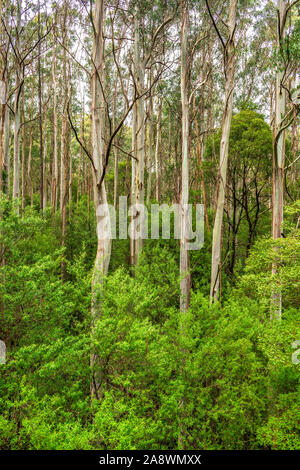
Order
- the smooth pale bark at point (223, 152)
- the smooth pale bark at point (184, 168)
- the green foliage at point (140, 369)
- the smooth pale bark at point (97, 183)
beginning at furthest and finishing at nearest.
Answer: the smooth pale bark at point (184, 168)
the smooth pale bark at point (223, 152)
the smooth pale bark at point (97, 183)
the green foliage at point (140, 369)

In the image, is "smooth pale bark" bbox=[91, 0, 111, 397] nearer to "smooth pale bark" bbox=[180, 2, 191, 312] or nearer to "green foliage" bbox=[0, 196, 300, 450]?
"green foliage" bbox=[0, 196, 300, 450]

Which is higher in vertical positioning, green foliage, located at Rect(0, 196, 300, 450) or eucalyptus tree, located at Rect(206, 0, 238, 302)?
eucalyptus tree, located at Rect(206, 0, 238, 302)

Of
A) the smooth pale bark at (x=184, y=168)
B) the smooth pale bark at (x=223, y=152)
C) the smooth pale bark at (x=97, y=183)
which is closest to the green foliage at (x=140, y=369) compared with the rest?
the smooth pale bark at (x=97, y=183)

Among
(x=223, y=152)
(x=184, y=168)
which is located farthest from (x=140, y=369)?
(x=223, y=152)

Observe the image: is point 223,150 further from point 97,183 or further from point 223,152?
point 97,183

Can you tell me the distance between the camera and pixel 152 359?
6559 millimetres

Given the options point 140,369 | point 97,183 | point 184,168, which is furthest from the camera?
point 184,168

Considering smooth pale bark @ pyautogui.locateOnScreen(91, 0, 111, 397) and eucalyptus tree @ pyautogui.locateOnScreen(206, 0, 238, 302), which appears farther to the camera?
eucalyptus tree @ pyautogui.locateOnScreen(206, 0, 238, 302)

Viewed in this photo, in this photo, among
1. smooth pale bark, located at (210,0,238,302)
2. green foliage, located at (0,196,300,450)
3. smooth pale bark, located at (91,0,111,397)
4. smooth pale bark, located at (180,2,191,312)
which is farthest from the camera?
smooth pale bark, located at (180,2,191,312)

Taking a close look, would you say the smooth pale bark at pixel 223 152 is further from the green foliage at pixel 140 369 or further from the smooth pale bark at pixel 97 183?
the smooth pale bark at pixel 97 183

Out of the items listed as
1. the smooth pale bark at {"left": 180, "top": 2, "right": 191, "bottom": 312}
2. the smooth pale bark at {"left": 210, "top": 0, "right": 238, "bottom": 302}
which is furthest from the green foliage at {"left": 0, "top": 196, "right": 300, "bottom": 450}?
the smooth pale bark at {"left": 180, "top": 2, "right": 191, "bottom": 312}

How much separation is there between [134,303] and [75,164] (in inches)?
1142

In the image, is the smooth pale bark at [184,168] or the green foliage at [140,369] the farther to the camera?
the smooth pale bark at [184,168]
